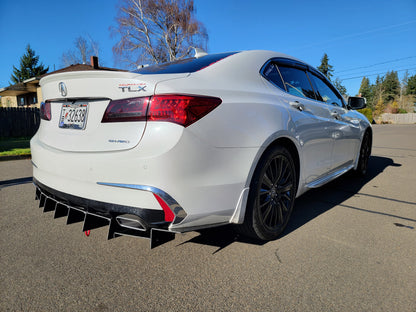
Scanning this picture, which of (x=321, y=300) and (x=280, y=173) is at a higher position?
(x=280, y=173)

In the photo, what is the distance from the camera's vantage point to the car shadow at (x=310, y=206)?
243cm

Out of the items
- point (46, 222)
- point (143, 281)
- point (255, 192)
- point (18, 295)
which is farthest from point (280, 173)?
point (46, 222)

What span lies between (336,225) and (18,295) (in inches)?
102

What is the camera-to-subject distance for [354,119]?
13.6 ft

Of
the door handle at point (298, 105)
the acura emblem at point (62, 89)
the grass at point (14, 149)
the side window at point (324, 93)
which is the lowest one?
the grass at point (14, 149)

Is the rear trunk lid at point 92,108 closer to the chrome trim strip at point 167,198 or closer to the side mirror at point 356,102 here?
the chrome trim strip at point 167,198

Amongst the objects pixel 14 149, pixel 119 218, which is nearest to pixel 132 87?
pixel 119 218

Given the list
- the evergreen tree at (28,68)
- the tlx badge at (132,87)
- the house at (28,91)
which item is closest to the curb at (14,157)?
the tlx badge at (132,87)

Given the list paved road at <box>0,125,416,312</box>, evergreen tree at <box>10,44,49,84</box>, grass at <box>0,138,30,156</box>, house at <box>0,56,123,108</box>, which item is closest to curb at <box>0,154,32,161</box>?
grass at <box>0,138,30,156</box>

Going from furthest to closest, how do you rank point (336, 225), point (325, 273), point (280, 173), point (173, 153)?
point (336, 225)
point (280, 173)
point (325, 273)
point (173, 153)

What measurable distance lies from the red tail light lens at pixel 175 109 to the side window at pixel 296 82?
4.27 ft

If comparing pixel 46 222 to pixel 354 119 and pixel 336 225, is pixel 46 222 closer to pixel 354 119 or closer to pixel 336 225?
pixel 336 225

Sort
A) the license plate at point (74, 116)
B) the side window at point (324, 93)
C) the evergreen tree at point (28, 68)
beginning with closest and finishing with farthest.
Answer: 1. the license plate at point (74, 116)
2. the side window at point (324, 93)
3. the evergreen tree at point (28, 68)

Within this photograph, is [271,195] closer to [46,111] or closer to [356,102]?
[46,111]
